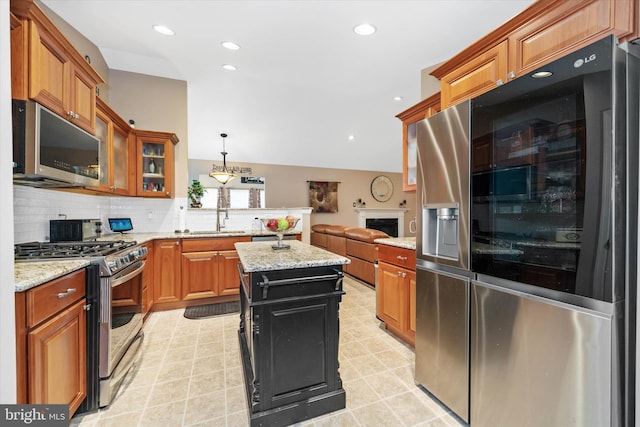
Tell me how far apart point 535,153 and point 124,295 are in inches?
103

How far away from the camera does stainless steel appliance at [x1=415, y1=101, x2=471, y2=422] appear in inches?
60.6

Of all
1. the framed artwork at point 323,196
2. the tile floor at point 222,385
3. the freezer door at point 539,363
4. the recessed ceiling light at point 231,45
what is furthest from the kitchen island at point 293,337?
the framed artwork at point 323,196

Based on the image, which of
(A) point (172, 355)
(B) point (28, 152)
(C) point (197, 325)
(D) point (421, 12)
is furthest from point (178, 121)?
(D) point (421, 12)

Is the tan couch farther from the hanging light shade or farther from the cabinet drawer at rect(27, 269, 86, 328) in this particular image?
the cabinet drawer at rect(27, 269, 86, 328)

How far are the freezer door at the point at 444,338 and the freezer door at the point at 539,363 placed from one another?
0.06 metres

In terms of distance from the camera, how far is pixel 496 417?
4.49 ft

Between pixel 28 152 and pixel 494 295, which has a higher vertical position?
pixel 28 152

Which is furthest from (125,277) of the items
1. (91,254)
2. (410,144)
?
(410,144)

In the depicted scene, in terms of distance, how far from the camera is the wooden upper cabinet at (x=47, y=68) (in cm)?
153

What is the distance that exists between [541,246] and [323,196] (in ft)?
22.3

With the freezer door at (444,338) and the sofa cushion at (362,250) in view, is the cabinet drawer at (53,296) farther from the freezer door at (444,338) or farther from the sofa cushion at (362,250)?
the sofa cushion at (362,250)

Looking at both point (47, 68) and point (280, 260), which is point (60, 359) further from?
point (47, 68)

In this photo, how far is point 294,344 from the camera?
1.60 metres

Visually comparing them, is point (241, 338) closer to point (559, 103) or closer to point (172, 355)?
point (172, 355)
